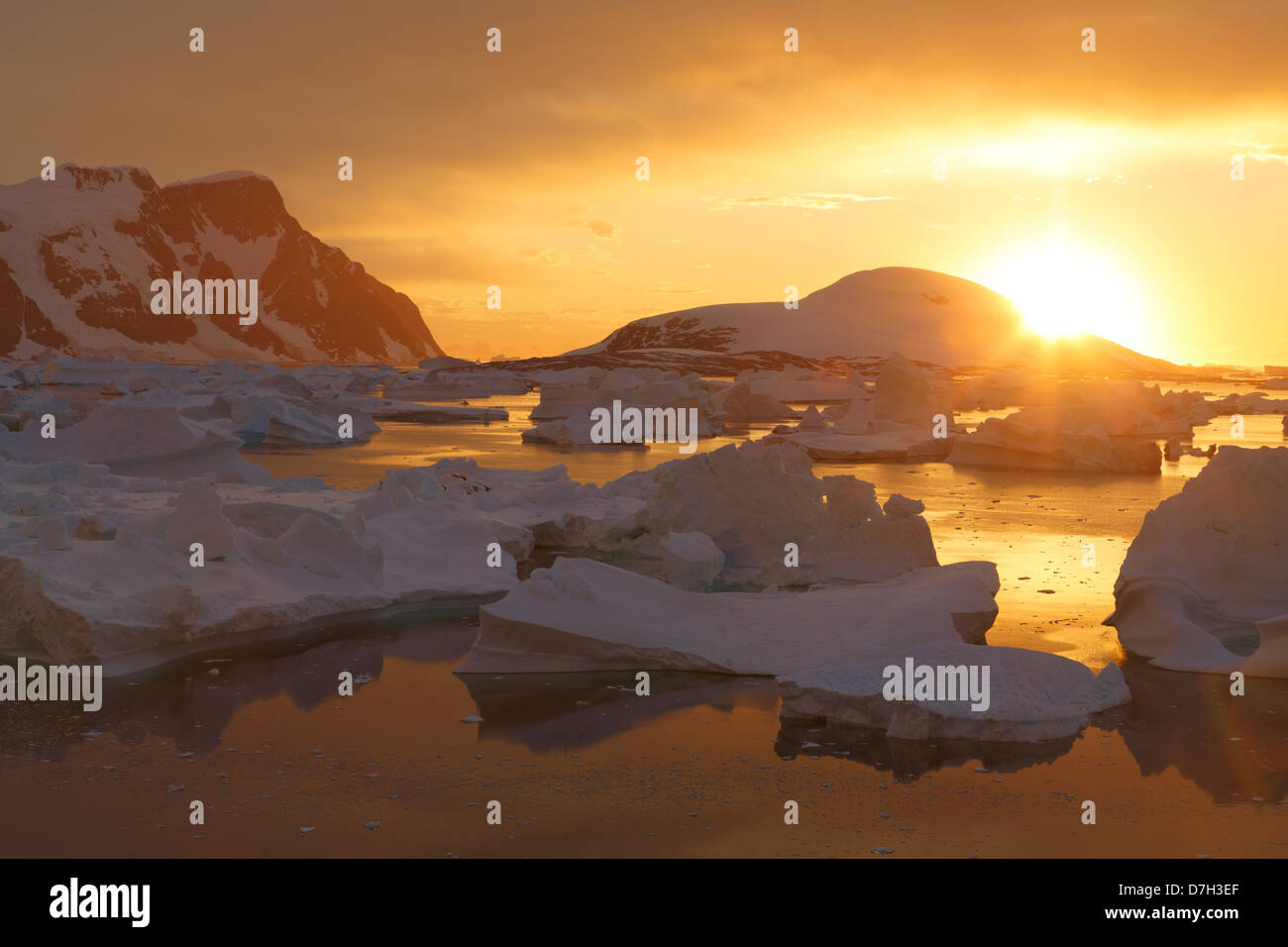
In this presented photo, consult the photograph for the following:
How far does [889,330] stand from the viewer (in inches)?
4210

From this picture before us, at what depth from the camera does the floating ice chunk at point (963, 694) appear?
20.5ft

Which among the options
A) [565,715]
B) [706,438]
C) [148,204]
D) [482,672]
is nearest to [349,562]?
[482,672]

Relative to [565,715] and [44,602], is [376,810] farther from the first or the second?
[44,602]

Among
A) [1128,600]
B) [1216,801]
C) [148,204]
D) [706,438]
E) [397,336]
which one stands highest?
[148,204]

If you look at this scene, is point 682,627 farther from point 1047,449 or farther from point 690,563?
point 1047,449

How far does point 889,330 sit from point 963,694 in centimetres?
10365

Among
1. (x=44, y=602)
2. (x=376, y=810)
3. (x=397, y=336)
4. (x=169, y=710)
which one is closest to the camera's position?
(x=376, y=810)

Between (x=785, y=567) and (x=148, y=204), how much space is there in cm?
17159

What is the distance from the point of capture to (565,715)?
6.70 metres

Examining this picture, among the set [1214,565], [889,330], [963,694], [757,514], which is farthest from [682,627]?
[889,330]

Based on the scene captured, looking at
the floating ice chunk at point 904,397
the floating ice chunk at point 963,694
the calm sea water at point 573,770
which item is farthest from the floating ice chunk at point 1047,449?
the floating ice chunk at point 963,694

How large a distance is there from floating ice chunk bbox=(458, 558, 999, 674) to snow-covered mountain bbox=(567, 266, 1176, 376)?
8855 cm

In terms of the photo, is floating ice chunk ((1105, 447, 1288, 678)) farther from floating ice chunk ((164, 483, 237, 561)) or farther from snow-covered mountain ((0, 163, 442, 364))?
snow-covered mountain ((0, 163, 442, 364))

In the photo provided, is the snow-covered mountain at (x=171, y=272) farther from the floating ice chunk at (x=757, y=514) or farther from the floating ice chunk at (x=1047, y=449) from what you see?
the floating ice chunk at (x=757, y=514)
